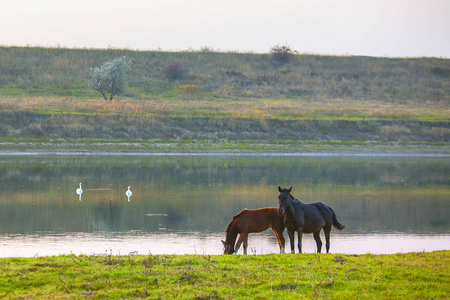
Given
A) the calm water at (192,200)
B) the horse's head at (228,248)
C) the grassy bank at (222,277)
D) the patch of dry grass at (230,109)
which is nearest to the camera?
the grassy bank at (222,277)

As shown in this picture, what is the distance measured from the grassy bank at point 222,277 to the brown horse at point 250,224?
2.59 metres

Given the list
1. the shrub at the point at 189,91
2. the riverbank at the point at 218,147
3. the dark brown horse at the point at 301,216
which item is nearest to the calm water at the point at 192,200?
the dark brown horse at the point at 301,216

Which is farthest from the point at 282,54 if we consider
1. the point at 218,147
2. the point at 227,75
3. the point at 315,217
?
the point at 315,217

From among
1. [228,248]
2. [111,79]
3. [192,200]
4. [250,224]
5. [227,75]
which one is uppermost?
[227,75]

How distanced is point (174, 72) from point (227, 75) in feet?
25.7

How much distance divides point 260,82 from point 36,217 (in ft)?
235

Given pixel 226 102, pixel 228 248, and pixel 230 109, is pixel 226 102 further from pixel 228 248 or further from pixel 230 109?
pixel 228 248

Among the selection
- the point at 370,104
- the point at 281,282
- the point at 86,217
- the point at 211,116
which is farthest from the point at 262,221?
Answer: the point at 370,104

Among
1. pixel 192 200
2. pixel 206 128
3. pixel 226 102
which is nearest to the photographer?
pixel 192 200

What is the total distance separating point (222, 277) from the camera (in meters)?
10.9

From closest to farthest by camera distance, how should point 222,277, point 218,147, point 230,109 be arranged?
point 222,277 < point 218,147 < point 230,109

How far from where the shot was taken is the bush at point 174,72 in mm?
91281

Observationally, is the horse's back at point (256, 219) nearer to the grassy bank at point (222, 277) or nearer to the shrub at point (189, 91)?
the grassy bank at point (222, 277)

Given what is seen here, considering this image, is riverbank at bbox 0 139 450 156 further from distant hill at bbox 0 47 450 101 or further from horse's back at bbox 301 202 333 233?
horse's back at bbox 301 202 333 233
